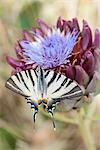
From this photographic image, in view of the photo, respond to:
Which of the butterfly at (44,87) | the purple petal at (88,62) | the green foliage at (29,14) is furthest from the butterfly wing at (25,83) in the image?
the green foliage at (29,14)

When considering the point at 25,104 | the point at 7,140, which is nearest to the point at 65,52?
the point at 7,140

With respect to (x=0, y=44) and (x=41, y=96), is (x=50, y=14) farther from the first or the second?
(x=41, y=96)

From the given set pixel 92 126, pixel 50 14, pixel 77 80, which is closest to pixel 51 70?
pixel 77 80

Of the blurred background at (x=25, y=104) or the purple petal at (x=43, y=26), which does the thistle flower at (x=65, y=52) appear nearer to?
the purple petal at (x=43, y=26)

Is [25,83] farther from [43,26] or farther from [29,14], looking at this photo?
[29,14]

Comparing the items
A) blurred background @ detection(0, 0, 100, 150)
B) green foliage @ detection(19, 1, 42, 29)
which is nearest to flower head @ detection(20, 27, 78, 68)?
blurred background @ detection(0, 0, 100, 150)

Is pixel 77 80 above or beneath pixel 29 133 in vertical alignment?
above
